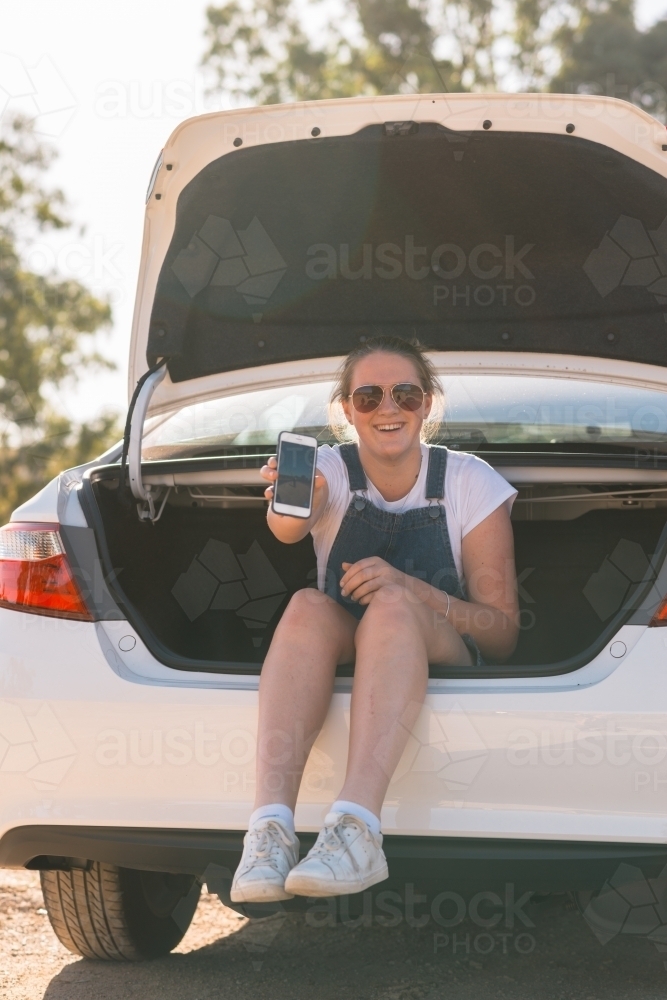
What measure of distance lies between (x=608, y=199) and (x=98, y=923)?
237 cm

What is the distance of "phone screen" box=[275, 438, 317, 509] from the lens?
2.61 meters

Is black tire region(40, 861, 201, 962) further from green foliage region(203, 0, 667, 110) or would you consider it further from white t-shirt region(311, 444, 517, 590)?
green foliage region(203, 0, 667, 110)

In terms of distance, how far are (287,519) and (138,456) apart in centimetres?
46

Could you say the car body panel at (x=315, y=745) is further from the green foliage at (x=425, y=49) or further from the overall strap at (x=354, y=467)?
the green foliage at (x=425, y=49)

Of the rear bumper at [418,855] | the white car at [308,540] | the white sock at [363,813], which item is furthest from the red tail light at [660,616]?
the white sock at [363,813]

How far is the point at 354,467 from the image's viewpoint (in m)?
2.93

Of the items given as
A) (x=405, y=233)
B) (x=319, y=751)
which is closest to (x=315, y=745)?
(x=319, y=751)

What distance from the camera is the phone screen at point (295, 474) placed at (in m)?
2.61

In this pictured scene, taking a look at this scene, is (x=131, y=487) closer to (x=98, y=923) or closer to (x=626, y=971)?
(x=98, y=923)

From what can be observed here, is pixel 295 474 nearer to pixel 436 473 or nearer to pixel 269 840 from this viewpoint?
pixel 436 473

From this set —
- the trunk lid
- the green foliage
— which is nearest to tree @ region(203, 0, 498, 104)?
the green foliage

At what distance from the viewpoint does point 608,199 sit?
3.18 m

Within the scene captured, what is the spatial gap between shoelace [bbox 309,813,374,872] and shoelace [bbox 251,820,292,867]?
0.22ft

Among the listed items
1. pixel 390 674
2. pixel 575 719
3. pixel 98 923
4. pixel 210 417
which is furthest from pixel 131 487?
pixel 575 719
